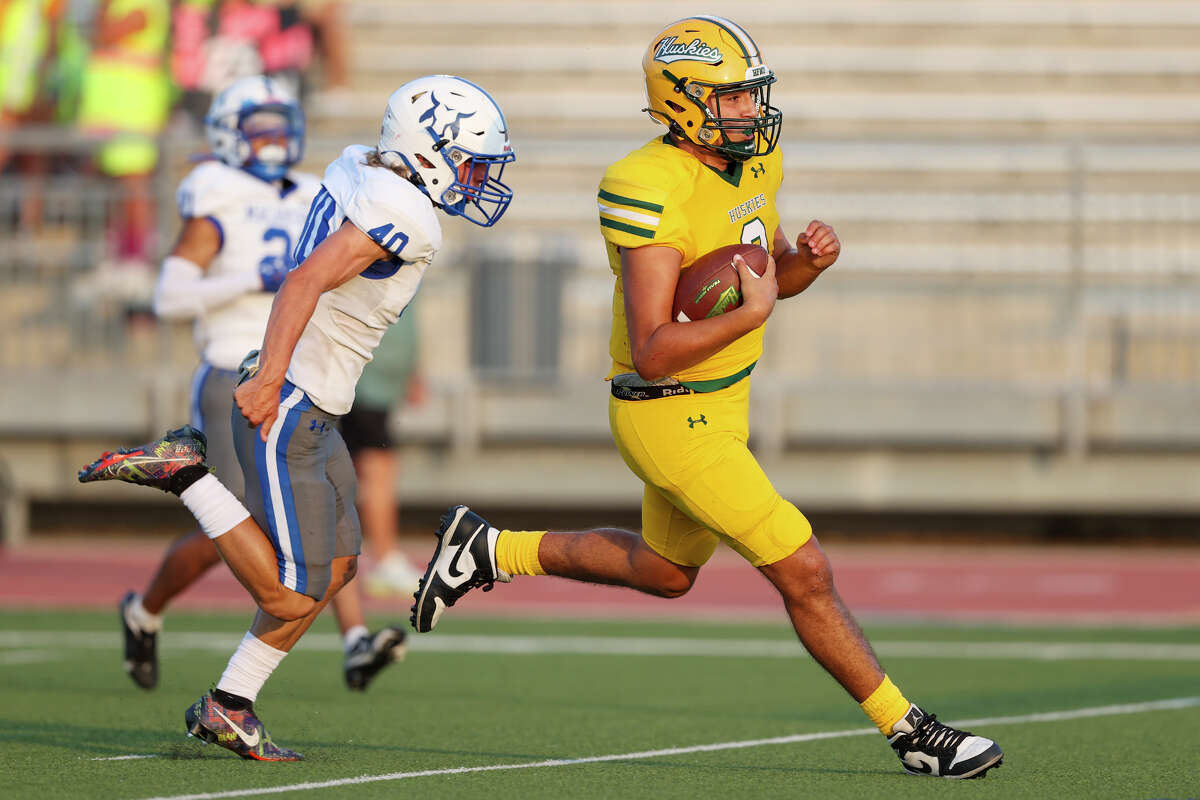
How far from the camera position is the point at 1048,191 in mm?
12602

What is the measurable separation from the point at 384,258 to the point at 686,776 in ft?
5.39

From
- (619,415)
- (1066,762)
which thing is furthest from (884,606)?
(619,415)

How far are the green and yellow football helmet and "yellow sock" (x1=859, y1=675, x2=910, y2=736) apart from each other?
1.48 metres

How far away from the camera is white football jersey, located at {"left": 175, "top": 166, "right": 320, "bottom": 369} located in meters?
6.61

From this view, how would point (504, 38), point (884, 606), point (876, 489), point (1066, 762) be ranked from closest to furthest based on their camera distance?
point (1066, 762) → point (884, 606) → point (876, 489) → point (504, 38)

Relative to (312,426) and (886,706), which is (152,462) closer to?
(312,426)

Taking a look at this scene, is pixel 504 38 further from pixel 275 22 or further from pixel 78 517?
pixel 78 517

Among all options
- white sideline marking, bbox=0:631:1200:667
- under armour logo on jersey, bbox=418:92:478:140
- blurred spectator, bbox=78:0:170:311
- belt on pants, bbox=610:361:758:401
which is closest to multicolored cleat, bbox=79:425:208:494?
under armour logo on jersey, bbox=418:92:478:140

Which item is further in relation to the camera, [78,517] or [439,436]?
[78,517]

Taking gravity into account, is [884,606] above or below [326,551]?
below

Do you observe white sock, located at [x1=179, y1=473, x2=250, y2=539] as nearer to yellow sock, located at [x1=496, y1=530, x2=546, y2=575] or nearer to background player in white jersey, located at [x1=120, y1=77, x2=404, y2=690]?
yellow sock, located at [x1=496, y1=530, x2=546, y2=575]

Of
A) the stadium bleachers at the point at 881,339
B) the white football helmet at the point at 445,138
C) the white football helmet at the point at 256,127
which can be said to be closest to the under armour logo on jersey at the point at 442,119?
the white football helmet at the point at 445,138

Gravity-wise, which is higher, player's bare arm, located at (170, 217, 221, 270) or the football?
player's bare arm, located at (170, 217, 221, 270)

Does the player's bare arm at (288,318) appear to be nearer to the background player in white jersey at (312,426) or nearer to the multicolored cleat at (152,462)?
the background player in white jersey at (312,426)
